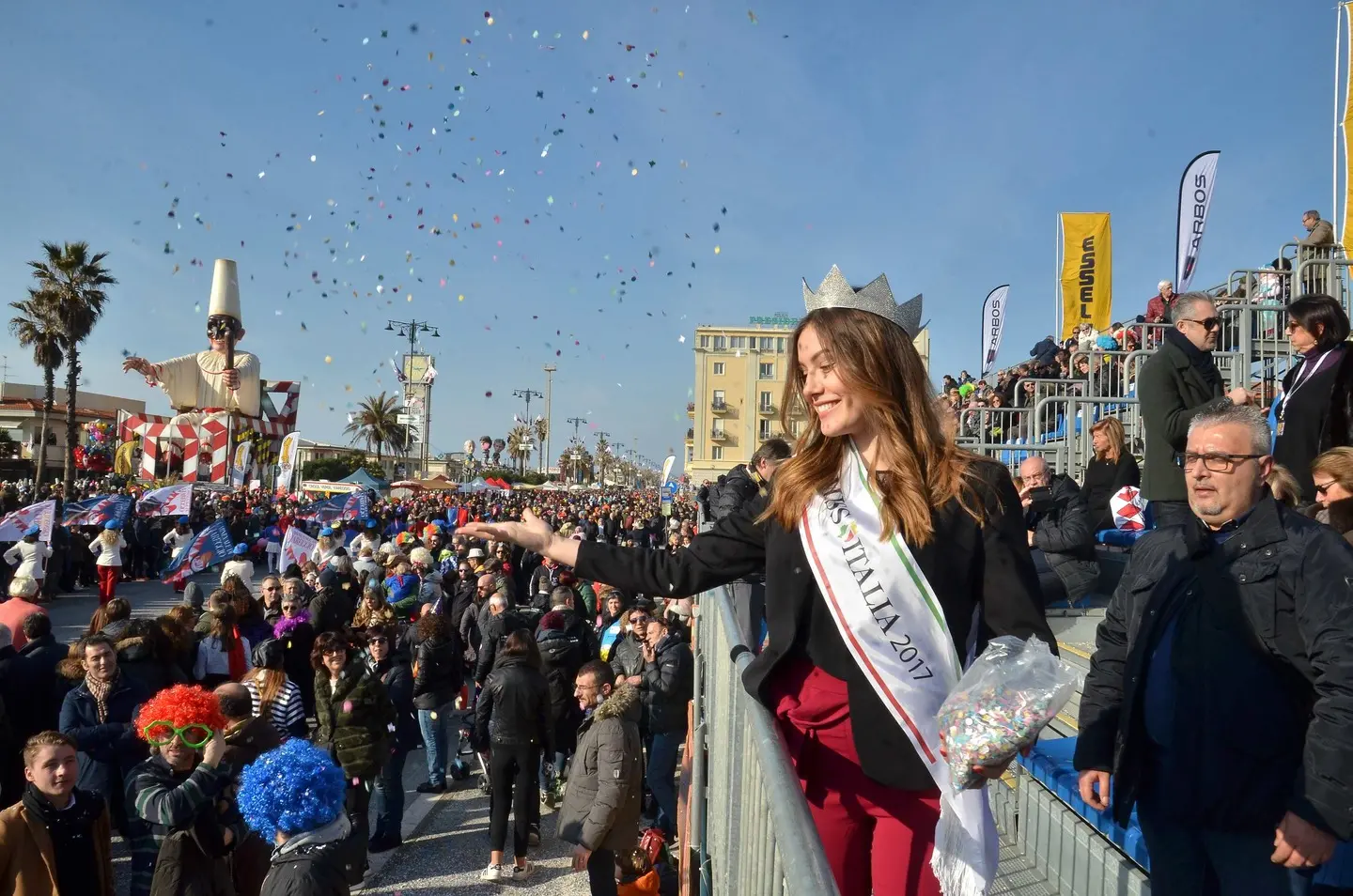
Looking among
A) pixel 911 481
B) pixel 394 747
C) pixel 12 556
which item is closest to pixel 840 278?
pixel 911 481

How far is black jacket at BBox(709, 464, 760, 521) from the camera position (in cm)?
566

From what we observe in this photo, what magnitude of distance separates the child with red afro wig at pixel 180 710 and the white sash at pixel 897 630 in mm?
4148

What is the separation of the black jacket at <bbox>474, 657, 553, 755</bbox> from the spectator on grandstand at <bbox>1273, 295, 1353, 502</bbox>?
5.24 meters

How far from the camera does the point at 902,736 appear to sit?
1.73 m

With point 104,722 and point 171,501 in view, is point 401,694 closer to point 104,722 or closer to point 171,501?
point 104,722

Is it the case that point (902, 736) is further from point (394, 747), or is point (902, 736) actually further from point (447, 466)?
point (447, 466)

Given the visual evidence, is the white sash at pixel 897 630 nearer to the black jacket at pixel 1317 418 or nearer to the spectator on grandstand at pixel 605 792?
the black jacket at pixel 1317 418

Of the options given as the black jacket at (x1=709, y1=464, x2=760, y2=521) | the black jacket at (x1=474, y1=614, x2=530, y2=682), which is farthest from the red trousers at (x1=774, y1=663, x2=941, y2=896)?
the black jacket at (x1=474, y1=614, x2=530, y2=682)

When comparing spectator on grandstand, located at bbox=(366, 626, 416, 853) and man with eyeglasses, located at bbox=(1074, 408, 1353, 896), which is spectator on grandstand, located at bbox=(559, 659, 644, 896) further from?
man with eyeglasses, located at bbox=(1074, 408, 1353, 896)

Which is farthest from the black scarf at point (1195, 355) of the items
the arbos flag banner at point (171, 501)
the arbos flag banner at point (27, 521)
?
the arbos flag banner at point (171, 501)

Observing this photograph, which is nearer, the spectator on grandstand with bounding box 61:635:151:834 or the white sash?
the white sash

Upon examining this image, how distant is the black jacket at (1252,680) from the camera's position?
208 cm

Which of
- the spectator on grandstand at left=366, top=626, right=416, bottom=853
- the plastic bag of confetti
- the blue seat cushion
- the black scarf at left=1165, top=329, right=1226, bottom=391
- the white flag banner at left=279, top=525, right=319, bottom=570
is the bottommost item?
the spectator on grandstand at left=366, top=626, right=416, bottom=853

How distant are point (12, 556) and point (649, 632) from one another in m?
11.9
